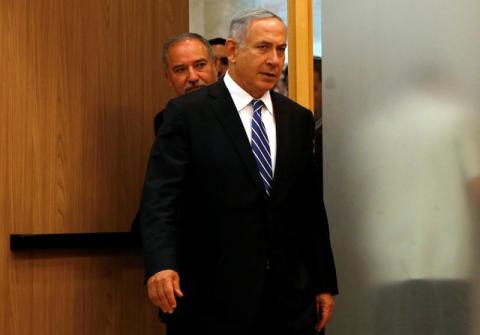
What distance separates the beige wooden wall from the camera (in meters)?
3.01

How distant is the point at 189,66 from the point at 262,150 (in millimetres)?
744

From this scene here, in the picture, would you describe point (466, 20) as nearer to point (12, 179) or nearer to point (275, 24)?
point (275, 24)

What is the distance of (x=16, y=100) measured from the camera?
3.03m

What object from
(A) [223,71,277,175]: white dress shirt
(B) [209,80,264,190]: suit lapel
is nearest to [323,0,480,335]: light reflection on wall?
(A) [223,71,277,175]: white dress shirt

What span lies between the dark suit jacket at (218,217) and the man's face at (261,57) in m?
0.09

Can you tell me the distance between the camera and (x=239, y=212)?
249cm

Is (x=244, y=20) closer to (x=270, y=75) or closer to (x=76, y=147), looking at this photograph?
(x=270, y=75)

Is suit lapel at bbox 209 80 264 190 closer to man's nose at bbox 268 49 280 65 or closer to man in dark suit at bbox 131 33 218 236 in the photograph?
man's nose at bbox 268 49 280 65

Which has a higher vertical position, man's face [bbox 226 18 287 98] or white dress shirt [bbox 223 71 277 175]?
man's face [bbox 226 18 287 98]

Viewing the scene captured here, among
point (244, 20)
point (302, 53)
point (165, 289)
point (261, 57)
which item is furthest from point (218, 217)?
point (302, 53)

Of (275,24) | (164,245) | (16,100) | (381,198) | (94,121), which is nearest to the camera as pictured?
(164,245)

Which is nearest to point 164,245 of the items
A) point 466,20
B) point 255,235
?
point 255,235

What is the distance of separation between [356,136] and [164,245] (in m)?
0.84

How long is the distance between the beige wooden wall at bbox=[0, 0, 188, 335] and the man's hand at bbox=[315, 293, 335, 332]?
3.41ft
